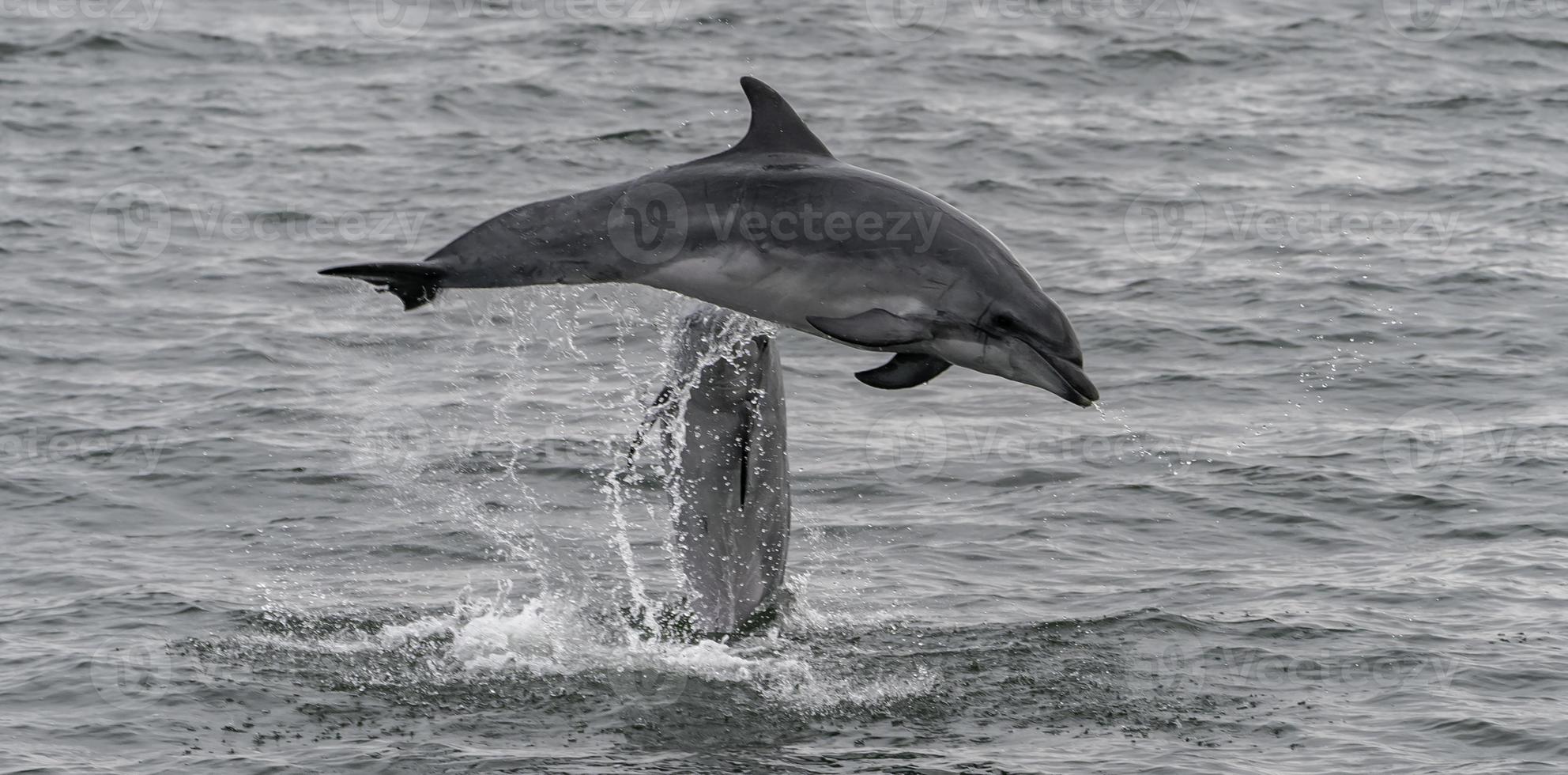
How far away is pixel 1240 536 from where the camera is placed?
1546 cm

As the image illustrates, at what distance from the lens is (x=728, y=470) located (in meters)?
12.7

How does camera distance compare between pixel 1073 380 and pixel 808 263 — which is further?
pixel 808 263

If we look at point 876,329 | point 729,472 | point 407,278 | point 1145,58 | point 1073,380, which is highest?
point 1145,58

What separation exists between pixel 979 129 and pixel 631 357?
10.9 meters

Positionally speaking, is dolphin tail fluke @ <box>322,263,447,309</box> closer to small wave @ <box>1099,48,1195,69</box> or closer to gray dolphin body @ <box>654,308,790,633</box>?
gray dolphin body @ <box>654,308,790,633</box>

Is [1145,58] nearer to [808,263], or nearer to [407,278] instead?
[808,263]

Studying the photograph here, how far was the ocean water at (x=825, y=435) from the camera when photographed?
11984mm

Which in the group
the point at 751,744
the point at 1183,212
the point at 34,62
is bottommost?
the point at 751,744

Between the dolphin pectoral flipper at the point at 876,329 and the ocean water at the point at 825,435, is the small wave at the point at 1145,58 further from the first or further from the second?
the dolphin pectoral flipper at the point at 876,329

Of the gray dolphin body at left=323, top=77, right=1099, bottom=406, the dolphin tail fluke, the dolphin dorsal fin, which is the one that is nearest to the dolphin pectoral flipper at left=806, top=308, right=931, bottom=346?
the gray dolphin body at left=323, top=77, right=1099, bottom=406

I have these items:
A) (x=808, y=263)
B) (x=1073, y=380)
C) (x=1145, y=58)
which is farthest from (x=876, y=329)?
(x=1145, y=58)

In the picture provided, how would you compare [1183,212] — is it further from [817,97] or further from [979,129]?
[817,97]

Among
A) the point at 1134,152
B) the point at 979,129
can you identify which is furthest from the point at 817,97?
the point at 1134,152

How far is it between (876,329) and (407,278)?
7.98 ft
